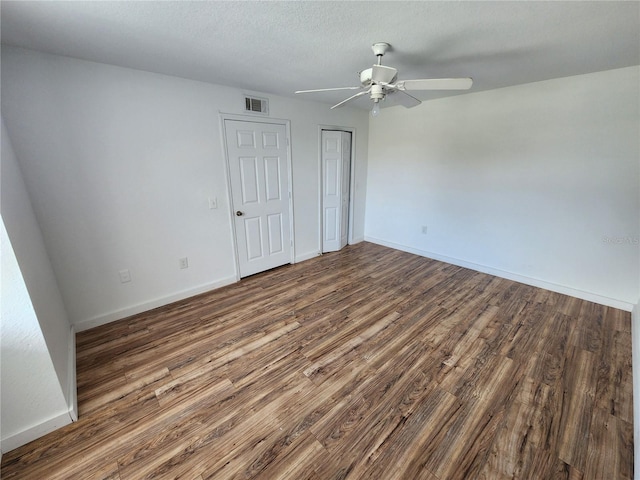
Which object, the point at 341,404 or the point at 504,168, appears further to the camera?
the point at 504,168

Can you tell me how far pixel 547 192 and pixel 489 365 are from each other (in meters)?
2.34

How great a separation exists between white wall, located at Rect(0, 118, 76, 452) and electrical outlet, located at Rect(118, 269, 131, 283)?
87 centimetres

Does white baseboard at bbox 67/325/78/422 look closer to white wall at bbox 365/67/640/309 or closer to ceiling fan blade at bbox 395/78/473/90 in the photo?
ceiling fan blade at bbox 395/78/473/90

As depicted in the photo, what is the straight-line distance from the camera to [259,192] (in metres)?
3.58

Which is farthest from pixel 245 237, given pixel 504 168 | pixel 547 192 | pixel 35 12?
pixel 547 192

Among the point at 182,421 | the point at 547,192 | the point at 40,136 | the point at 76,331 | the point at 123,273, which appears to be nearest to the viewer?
the point at 182,421

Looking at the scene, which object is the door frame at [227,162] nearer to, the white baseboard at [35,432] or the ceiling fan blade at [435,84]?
the ceiling fan blade at [435,84]

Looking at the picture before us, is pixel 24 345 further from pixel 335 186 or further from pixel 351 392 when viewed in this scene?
pixel 335 186

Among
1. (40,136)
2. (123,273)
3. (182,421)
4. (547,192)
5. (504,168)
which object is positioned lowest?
(182,421)

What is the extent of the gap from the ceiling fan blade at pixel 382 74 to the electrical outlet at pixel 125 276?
9.56 feet

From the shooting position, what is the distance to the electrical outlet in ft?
8.78

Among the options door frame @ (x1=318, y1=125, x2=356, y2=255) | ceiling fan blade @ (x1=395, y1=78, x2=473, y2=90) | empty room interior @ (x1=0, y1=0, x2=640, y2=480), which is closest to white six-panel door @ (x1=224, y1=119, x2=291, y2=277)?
empty room interior @ (x1=0, y1=0, x2=640, y2=480)

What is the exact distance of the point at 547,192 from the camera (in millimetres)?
3164

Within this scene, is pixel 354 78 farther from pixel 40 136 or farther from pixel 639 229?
pixel 639 229
